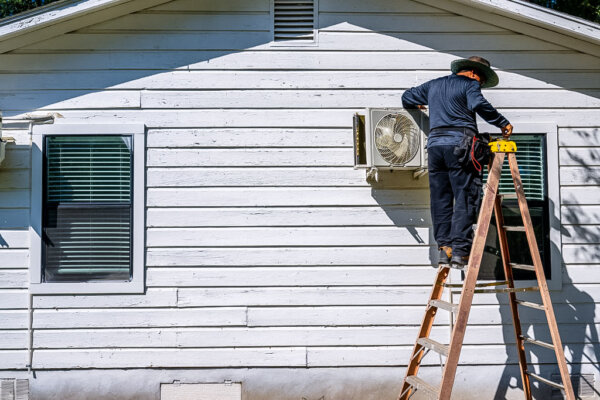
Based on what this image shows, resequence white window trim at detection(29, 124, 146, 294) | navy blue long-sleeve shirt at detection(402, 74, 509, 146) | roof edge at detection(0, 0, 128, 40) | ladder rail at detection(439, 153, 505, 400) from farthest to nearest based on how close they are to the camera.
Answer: white window trim at detection(29, 124, 146, 294)
roof edge at detection(0, 0, 128, 40)
navy blue long-sleeve shirt at detection(402, 74, 509, 146)
ladder rail at detection(439, 153, 505, 400)

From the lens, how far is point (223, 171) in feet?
16.9

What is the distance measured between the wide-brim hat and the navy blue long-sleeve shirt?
148mm

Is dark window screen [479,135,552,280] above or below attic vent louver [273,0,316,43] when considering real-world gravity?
below

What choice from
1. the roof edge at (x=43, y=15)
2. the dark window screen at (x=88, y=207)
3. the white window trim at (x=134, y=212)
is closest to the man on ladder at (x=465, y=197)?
the white window trim at (x=134, y=212)

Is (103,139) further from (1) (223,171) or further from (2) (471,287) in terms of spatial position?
(2) (471,287)

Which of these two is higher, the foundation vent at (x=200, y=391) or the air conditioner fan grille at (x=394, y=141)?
the air conditioner fan grille at (x=394, y=141)

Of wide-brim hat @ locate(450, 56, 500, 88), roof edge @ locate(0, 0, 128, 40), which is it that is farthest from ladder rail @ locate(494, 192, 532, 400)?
roof edge @ locate(0, 0, 128, 40)

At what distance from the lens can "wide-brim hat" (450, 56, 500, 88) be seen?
4.70 metres

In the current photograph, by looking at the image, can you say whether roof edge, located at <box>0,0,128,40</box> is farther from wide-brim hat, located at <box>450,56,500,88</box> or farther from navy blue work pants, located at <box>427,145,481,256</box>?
navy blue work pants, located at <box>427,145,481,256</box>

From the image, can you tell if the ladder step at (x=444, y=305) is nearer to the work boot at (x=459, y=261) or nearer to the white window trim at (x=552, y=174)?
the work boot at (x=459, y=261)

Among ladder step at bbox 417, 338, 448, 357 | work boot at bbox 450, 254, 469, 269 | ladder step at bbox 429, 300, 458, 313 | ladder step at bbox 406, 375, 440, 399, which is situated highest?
work boot at bbox 450, 254, 469, 269

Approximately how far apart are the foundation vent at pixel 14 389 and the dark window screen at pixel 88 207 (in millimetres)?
910

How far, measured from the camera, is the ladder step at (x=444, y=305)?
4.13 metres

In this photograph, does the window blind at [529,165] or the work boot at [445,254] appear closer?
the work boot at [445,254]
